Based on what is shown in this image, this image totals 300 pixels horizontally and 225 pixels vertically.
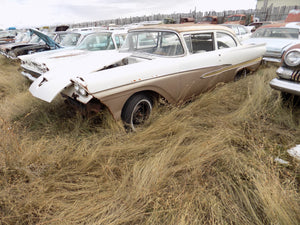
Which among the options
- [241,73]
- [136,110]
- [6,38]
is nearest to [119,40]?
[241,73]

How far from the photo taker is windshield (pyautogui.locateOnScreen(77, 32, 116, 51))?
19.7 ft

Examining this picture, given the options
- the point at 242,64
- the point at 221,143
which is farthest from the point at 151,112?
the point at 242,64

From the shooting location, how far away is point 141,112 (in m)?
3.12

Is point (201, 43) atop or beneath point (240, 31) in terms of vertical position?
atop

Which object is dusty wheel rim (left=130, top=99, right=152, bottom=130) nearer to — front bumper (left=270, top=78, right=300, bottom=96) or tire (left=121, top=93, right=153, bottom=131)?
tire (left=121, top=93, right=153, bottom=131)

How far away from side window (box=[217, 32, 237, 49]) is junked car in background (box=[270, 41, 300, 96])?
1.38 metres

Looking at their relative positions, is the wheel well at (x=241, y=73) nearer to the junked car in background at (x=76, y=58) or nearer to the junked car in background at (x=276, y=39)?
the junked car in background at (x=276, y=39)

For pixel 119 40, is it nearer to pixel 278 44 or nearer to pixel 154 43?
pixel 154 43

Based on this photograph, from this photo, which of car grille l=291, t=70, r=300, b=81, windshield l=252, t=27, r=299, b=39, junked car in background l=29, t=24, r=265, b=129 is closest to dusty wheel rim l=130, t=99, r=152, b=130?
junked car in background l=29, t=24, r=265, b=129

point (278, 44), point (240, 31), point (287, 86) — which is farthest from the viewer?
point (240, 31)

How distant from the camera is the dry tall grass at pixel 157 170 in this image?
5.38ft

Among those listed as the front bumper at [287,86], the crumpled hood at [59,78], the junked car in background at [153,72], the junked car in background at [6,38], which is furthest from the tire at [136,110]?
the junked car in background at [6,38]

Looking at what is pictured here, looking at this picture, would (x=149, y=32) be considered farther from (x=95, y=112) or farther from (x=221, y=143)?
(x=221, y=143)

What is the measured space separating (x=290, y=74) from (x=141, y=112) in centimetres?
232
